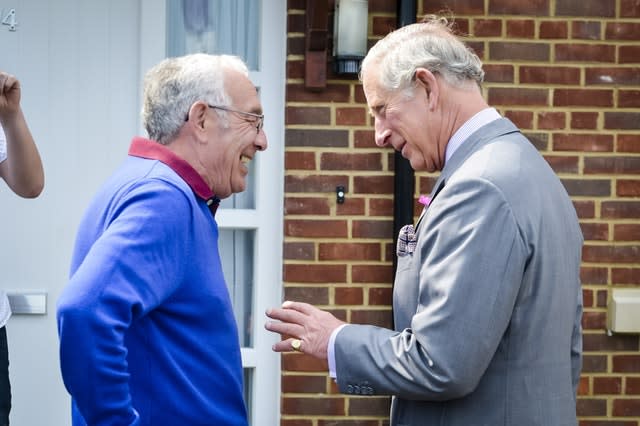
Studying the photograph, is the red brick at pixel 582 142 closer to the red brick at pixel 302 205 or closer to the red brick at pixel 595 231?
the red brick at pixel 595 231

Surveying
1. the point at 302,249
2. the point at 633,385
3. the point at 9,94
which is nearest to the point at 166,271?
the point at 9,94

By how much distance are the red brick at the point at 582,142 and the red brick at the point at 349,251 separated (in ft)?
2.79

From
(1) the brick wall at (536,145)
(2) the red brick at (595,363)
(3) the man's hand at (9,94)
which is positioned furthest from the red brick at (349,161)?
(3) the man's hand at (9,94)

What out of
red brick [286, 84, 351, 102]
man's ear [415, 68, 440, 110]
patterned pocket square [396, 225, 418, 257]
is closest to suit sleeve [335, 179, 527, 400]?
patterned pocket square [396, 225, 418, 257]

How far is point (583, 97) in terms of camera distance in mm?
3881

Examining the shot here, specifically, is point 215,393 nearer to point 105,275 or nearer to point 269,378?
point 105,275

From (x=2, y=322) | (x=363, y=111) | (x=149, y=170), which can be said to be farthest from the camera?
(x=363, y=111)

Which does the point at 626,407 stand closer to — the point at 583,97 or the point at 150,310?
the point at 583,97

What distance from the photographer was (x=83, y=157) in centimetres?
390

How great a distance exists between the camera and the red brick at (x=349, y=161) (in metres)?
3.79

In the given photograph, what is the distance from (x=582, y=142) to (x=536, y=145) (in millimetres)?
192

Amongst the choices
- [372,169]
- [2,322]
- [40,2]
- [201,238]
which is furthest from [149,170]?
[40,2]

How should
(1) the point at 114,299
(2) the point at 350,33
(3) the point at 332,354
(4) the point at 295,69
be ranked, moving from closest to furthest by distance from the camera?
(1) the point at 114,299 → (3) the point at 332,354 → (2) the point at 350,33 → (4) the point at 295,69

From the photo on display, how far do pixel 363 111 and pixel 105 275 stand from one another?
1.99 m
